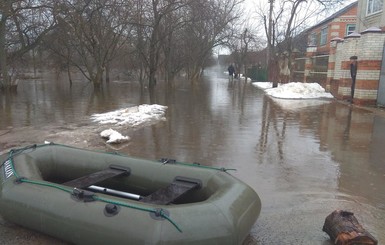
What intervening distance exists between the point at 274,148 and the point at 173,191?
415 cm

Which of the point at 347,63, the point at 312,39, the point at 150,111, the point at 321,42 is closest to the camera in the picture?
the point at 150,111

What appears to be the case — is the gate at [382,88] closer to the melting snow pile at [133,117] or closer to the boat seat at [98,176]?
the melting snow pile at [133,117]

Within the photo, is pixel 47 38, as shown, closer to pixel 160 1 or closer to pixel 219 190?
pixel 160 1

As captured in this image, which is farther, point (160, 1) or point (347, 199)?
point (160, 1)

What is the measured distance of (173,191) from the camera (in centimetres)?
365

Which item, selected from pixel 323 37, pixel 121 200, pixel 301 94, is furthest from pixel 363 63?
pixel 323 37

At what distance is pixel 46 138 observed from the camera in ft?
26.3

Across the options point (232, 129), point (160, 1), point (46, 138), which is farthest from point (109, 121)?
point (160, 1)

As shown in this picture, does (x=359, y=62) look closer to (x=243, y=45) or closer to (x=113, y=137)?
(x=113, y=137)

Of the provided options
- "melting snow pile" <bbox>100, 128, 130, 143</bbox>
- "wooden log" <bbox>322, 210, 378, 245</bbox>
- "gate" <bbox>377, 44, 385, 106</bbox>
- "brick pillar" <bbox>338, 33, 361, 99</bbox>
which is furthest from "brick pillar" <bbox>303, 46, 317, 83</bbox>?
"wooden log" <bbox>322, 210, 378, 245</bbox>

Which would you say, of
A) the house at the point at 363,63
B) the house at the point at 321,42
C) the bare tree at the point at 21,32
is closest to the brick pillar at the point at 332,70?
the house at the point at 363,63

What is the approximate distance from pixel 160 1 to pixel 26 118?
12.8 metres

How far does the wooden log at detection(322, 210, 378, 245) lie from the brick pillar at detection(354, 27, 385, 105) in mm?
11620

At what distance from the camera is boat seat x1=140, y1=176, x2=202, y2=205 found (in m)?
3.49
